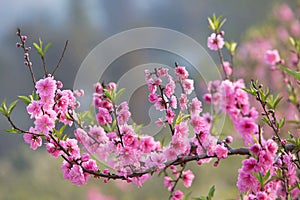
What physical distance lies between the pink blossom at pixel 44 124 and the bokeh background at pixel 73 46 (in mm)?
3148

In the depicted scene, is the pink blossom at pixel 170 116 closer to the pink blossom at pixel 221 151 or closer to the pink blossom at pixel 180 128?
the pink blossom at pixel 180 128

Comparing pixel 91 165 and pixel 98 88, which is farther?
pixel 98 88

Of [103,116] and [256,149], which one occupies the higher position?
[103,116]

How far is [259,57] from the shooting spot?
5.25 m

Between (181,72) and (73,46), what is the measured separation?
15.0 meters

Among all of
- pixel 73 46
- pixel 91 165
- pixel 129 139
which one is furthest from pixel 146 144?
pixel 73 46

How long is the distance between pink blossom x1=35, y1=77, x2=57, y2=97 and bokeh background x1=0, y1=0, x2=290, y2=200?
3160 millimetres

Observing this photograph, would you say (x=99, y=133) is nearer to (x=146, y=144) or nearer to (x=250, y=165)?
(x=146, y=144)

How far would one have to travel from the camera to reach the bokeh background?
5.83 meters

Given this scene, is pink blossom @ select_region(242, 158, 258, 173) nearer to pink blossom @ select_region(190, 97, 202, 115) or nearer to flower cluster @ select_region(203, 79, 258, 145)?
pink blossom @ select_region(190, 97, 202, 115)

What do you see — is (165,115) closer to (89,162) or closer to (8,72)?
(89,162)

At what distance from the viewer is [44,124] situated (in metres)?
1.39

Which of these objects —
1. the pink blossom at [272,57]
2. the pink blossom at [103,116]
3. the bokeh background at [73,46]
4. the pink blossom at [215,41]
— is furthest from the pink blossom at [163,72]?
the bokeh background at [73,46]

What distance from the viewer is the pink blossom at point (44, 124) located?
1376 millimetres
